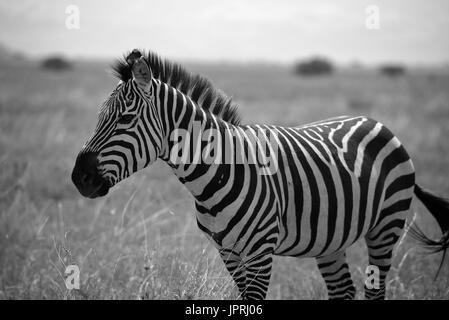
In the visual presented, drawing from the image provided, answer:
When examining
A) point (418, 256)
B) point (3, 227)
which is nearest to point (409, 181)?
point (418, 256)

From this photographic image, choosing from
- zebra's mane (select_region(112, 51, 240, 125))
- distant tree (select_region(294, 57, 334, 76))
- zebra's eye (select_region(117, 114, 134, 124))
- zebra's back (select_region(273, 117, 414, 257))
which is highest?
distant tree (select_region(294, 57, 334, 76))

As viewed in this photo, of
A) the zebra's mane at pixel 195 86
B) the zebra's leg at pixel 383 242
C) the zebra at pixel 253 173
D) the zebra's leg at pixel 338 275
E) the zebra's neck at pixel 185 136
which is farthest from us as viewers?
the zebra's leg at pixel 338 275

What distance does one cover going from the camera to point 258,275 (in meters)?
3.21

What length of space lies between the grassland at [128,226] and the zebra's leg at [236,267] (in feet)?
0.49

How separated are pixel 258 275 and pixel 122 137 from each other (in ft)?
4.53

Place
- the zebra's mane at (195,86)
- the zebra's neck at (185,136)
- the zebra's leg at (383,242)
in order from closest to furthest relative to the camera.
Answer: the zebra's neck at (185,136)
the zebra's mane at (195,86)
the zebra's leg at (383,242)

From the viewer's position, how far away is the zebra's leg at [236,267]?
326 cm

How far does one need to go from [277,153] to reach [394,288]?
219 centimetres

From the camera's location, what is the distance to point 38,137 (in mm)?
12320

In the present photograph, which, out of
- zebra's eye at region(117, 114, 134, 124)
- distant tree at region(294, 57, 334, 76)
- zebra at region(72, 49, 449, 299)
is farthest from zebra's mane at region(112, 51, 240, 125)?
distant tree at region(294, 57, 334, 76)

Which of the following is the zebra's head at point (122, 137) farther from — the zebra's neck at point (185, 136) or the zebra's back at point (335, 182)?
the zebra's back at point (335, 182)

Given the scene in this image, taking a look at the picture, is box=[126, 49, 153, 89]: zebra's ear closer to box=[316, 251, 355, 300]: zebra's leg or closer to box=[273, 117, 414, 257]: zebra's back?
box=[273, 117, 414, 257]: zebra's back

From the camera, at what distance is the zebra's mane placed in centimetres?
323

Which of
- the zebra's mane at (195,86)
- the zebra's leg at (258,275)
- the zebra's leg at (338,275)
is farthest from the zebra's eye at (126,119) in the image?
the zebra's leg at (338,275)
